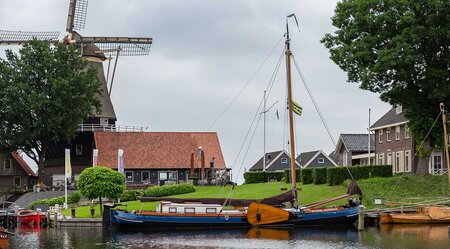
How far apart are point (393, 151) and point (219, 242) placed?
44.6 metres

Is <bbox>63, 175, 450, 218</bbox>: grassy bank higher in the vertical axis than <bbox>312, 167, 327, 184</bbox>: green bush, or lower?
lower

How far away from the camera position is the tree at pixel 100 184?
74.1 meters

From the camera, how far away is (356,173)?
7719cm

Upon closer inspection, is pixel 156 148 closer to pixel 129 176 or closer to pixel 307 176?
pixel 129 176

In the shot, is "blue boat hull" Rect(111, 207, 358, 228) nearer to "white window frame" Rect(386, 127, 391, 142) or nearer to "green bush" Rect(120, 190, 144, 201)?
"green bush" Rect(120, 190, 144, 201)

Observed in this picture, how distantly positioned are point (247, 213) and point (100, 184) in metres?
15.7

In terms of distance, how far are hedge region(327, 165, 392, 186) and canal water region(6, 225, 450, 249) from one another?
49.2 ft

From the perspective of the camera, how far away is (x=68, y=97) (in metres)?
105

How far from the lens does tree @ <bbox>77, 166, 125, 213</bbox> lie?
7406 centimetres

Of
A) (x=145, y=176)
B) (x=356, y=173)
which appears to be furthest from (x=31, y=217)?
(x=356, y=173)

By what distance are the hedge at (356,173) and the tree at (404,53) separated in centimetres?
371

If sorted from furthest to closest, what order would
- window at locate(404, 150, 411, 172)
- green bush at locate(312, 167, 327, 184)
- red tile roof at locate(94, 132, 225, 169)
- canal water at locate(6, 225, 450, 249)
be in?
red tile roof at locate(94, 132, 225, 169) < window at locate(404, 150, 411, 172) < green bush at locate(312, 167, 327, 184) < canal water at locate(6, 225, 450, 249)

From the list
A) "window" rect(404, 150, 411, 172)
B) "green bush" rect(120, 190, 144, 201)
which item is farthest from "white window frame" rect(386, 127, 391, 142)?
"green bush" rect(120, 190, 144, 201)

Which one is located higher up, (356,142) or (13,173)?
(356,142)
